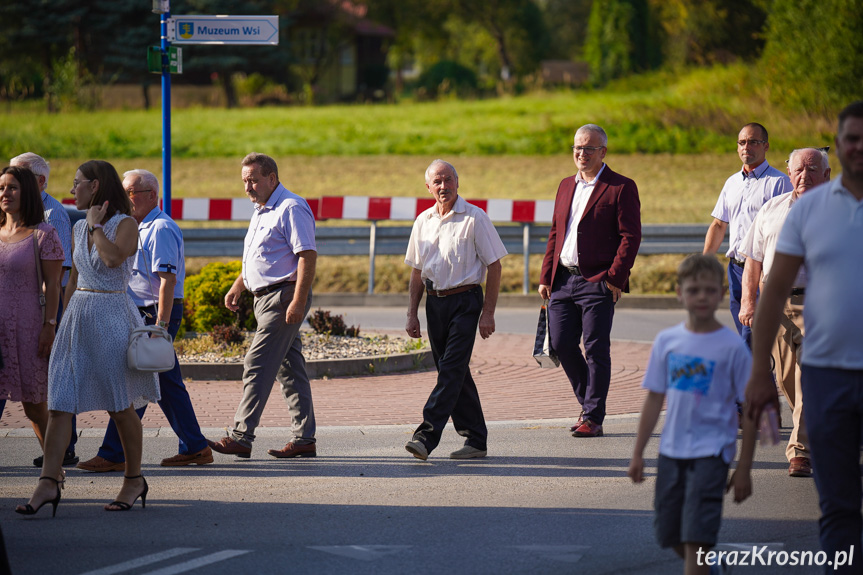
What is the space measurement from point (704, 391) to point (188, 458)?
379cm

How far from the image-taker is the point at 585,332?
7.79 metres

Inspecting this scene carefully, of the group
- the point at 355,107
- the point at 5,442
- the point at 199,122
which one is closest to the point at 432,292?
the point at 5,442

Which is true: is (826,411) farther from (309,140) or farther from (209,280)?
(309,140)

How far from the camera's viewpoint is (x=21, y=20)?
5369 cm

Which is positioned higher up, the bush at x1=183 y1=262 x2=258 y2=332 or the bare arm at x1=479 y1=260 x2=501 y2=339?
the bare arm at x1=479 y1=260 x2=501 y2=339

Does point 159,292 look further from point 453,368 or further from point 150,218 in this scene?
point 453,368

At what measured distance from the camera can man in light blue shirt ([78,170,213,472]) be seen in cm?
663

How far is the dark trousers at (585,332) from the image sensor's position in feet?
25.4

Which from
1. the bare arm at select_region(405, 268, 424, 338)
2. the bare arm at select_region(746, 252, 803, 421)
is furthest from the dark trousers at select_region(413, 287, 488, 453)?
the bare arm at select_region(746, 252, 803, 421)

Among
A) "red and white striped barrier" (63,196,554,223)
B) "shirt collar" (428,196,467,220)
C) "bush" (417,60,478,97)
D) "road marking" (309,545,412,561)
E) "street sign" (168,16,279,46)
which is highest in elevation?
"bush" (417,60,478,97)

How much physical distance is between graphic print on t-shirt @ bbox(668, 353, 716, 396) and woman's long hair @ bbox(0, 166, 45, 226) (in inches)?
150

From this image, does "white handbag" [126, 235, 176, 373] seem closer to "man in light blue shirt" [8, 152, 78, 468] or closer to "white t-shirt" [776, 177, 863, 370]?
"man in light blue shirt" [8, 152, 78, 468]

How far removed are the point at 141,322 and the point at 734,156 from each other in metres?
26.5

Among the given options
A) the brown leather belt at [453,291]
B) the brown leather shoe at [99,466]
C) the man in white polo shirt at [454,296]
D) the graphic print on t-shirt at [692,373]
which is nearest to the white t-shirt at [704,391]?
the graphic print on t-shirt at [692,373]
